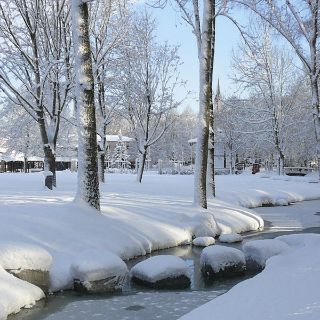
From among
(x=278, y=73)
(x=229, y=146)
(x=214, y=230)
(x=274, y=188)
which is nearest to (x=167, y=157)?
(x=229, y=146)

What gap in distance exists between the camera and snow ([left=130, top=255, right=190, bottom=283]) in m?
8.42

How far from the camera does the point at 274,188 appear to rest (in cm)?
2652

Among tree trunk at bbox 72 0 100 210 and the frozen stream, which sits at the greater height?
tree trunk at bbox 72 0 100 210

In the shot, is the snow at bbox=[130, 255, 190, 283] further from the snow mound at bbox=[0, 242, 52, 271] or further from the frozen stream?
the snow mound at bbox=[0, 242, 52, 271]

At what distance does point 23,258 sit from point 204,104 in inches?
350

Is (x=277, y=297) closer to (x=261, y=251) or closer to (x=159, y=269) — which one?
(x=159, y=269)

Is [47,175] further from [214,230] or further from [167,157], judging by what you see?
[167,157]

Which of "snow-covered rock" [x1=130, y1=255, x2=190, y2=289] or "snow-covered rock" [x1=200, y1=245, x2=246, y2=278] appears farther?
"snow-covered rock" [x1=200, y1=245, x2=246, y2=278]

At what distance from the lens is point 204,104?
49.3 ft

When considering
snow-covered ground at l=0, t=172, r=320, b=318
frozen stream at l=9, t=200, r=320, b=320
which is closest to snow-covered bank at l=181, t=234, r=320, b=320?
frozen stream at l=9, t=200, r=320, b=320

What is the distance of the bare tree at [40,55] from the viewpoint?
1752 centimetres

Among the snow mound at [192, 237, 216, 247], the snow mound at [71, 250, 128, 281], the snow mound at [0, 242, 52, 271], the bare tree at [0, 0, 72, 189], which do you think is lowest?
the snow mound at [192, 237, 216, 247]

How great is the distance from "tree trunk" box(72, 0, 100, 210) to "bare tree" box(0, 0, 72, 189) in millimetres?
5542

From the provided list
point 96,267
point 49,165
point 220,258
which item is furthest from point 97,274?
point 49,165
